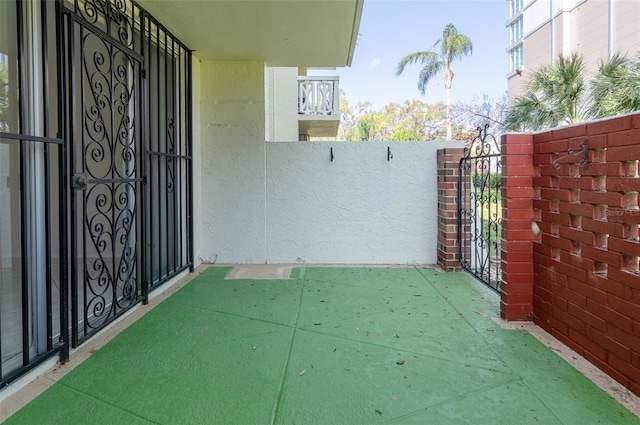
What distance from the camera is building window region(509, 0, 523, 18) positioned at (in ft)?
86.9

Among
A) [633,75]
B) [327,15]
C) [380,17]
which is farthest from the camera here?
[380,17]

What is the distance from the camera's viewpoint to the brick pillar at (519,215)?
3.04 m

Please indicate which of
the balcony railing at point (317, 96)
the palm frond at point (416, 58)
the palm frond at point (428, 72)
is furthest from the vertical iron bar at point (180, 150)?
the palm frond at point (428, 72)

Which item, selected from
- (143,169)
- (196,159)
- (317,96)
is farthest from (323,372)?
(317,96)

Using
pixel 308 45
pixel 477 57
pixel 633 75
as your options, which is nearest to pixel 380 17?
pixel 477 57

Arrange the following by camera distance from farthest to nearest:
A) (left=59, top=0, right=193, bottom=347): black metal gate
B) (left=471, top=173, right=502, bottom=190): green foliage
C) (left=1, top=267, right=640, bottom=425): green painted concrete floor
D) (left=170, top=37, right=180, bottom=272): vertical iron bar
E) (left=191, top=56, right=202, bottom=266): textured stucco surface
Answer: (left=191, top=56, right=202, bottom=266): textured stucco surface, (left=170, top=37, right=180, bottom=272): vertical iron bar, (left=471, top=173, right=502, bottom=190): green foliage, (left=59, top=0, right=193, bottom=347): black metal gate, (left=1, top=267, right=640, bottom=425): green painted concrete floor

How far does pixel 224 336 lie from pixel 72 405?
3.41 ft

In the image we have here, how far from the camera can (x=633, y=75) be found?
28.4ft

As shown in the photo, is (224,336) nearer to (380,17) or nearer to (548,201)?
(548,201)

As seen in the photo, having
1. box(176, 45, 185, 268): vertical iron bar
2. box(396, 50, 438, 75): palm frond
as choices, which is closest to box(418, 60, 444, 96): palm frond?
box(396, 50, 438, 75): palm frond

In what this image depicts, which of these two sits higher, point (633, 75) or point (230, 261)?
point (633, 75)

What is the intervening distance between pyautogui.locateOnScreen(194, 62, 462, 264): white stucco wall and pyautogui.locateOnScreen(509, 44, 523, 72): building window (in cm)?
2605

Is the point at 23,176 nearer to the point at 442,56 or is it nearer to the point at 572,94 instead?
the point at 572,94

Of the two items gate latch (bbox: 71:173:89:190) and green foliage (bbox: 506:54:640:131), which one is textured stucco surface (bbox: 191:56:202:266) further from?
green foliage (bbox: 506:54:640:131)
